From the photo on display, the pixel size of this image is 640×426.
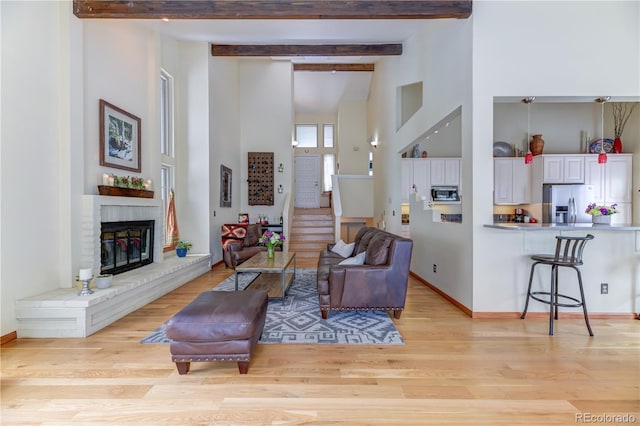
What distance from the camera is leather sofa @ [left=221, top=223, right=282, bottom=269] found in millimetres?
6070

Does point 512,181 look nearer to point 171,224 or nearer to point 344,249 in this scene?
point 344,249

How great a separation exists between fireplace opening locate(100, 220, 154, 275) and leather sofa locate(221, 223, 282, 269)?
1.48 metres

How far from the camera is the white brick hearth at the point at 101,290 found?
302cm

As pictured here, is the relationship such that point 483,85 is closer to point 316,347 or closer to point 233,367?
point 316,347

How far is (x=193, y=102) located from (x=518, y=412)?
6.85 metres

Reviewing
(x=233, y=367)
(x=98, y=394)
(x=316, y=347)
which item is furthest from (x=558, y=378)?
(x=98, y=394)

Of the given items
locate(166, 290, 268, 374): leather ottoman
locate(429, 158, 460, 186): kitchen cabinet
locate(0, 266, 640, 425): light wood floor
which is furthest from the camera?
locate(429, 158, 460, 186): kitchen cabinet

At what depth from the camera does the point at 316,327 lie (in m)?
3.28

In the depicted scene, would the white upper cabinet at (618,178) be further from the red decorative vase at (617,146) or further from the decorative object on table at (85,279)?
the decorative object on table at (85,279)

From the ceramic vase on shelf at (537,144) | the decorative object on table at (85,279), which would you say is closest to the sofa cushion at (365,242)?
the decorative object on table at (85,279)

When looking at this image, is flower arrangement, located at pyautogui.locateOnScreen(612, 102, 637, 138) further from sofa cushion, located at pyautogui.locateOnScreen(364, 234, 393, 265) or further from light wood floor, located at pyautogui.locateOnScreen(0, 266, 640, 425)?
sofa cushion, located at pyautogui.locateOnScreen(364, 234, 393, 265)

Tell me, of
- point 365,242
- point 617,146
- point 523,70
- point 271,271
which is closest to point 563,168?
point 617,146

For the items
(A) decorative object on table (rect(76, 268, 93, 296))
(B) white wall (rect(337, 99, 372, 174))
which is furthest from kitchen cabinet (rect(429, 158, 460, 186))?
(A) decorative object on table (rect(76, 268, 93, 296))

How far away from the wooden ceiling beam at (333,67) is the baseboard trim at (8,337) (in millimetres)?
8360
